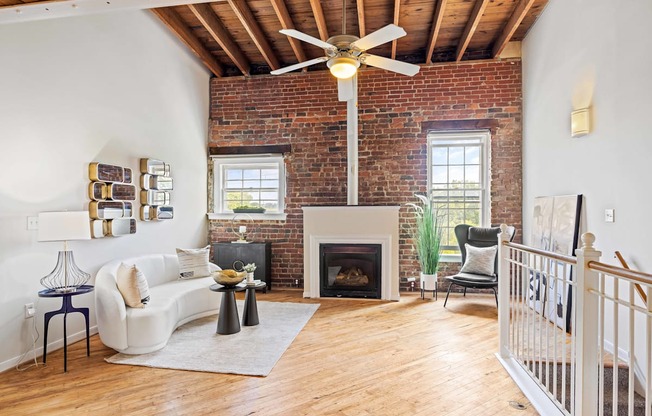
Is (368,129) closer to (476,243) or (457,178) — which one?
(457,178)

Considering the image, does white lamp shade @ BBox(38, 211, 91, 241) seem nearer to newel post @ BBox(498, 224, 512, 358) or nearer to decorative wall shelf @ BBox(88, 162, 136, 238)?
decorative wall shelf @ BBox(88, 162, 136, 238)

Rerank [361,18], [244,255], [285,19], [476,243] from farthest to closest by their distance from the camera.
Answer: [244,255]
[476,243]
[285,19]
[361,18]

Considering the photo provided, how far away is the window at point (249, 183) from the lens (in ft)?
19.7

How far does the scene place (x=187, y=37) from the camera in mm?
5160

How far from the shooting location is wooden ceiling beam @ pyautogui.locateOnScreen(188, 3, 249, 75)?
4465mm

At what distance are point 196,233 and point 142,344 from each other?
2762mm

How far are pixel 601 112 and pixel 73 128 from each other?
5045 mm

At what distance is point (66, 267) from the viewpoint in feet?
10.7

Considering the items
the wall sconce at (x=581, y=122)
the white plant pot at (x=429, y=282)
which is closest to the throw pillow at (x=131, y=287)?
the white plant pot at (x=429, y=282)

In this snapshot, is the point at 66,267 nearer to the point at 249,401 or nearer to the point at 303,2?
the point at 249,401

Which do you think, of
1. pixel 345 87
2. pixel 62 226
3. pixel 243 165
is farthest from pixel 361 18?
pixel 62 226

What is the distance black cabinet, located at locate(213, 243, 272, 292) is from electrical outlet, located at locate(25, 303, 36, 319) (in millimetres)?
2728

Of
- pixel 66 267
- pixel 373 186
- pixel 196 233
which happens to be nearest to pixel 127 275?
pixel 66 267

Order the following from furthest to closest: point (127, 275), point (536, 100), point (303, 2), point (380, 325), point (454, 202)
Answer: point (454, 202) → point (536, 100) → point (303, 2) → point (380, 325) → point (127, 275)
